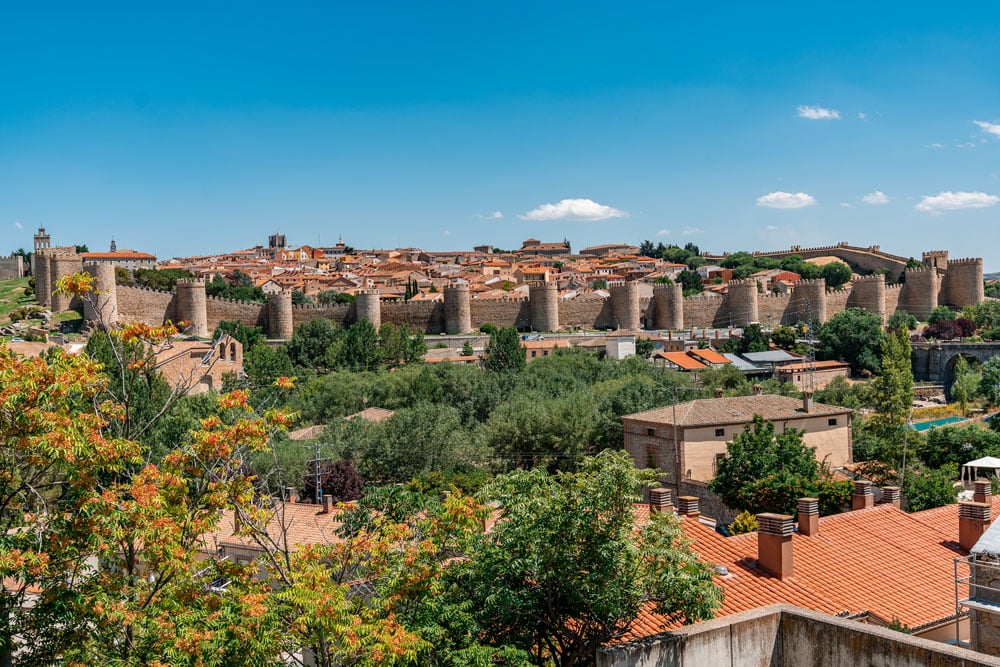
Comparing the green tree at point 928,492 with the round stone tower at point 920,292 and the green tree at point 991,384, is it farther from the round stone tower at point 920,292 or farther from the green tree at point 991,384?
the round stone tower at point 920,292

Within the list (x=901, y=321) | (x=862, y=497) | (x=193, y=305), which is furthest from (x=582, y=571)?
(x=901, y=321)

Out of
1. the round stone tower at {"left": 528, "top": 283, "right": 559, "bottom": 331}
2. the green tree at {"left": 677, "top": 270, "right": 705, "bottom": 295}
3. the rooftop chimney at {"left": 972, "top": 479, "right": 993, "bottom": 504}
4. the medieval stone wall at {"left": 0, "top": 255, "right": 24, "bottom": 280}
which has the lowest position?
the rooftop chimney at {"left": 972, "top": 479, "right": 993, "bottom": 504}

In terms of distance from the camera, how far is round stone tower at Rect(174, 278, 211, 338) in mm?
52812

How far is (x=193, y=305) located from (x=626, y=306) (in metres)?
25.4

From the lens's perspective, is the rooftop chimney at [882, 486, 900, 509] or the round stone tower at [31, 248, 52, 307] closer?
the rooftop chimney at [882, 486, 900, 509]

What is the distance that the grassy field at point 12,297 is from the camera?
52.5 metres

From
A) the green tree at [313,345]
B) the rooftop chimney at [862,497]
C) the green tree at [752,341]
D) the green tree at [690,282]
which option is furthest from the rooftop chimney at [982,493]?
the green tree at [690,282]

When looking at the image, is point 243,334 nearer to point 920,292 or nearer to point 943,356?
point 943,356

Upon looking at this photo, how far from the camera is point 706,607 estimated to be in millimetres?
6973

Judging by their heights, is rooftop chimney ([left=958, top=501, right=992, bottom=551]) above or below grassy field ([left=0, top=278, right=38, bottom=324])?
below

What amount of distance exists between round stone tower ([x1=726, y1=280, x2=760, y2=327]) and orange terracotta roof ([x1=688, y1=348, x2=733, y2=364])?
14622 mm

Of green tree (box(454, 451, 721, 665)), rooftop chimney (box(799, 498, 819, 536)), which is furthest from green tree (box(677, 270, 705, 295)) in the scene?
green tree (box(454, 451, 721, 665))

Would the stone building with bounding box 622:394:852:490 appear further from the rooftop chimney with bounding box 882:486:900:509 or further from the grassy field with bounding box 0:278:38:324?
the grassy field with bounding box 0:278:38:324

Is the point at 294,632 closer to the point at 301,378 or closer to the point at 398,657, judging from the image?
the point at 398,657
